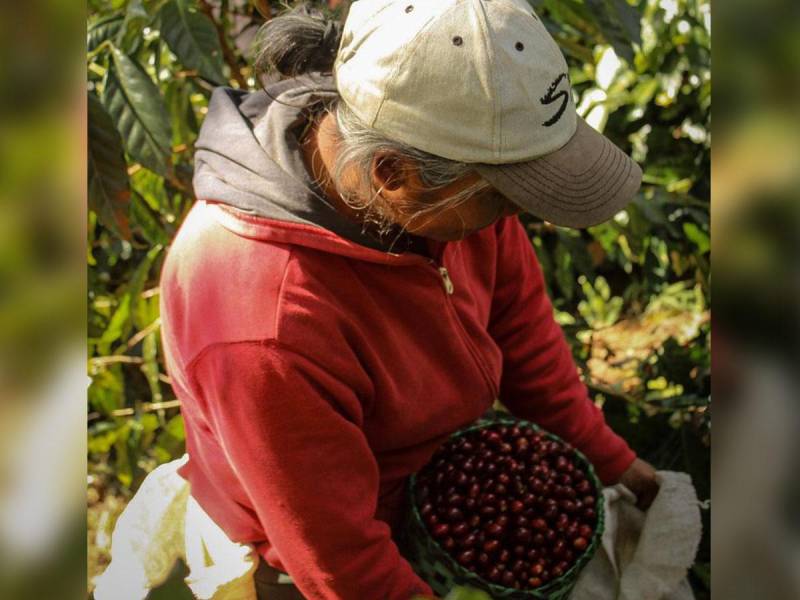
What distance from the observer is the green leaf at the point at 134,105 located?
1552 mm

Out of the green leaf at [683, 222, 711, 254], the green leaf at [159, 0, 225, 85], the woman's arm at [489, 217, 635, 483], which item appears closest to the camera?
the green leaf at [159, 0, 225, 85]

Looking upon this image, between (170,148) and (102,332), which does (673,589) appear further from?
(102,332)

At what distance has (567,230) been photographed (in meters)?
2.18

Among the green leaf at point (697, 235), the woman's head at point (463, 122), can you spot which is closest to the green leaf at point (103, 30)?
the woman's head at point (463, 122)

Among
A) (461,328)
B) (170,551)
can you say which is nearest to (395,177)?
(461,328)

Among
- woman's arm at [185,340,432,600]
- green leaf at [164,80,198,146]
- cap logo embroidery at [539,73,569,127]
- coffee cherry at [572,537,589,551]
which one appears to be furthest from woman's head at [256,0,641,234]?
green leaf at [164,80,198,146]

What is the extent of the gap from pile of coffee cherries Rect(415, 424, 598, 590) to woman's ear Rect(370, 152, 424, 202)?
0.54 m

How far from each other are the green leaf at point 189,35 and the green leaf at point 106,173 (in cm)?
16

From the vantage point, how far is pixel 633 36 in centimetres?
156

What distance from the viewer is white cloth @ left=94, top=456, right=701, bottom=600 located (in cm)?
150

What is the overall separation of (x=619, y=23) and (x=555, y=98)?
0.50 meters

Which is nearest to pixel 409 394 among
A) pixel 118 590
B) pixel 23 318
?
pixel 118 590

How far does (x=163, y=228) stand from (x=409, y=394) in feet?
2.45

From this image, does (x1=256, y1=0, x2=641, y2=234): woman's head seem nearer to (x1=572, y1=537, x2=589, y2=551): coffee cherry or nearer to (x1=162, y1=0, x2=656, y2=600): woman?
(x1=162, y1=0, x2=656, y2=600): woman
